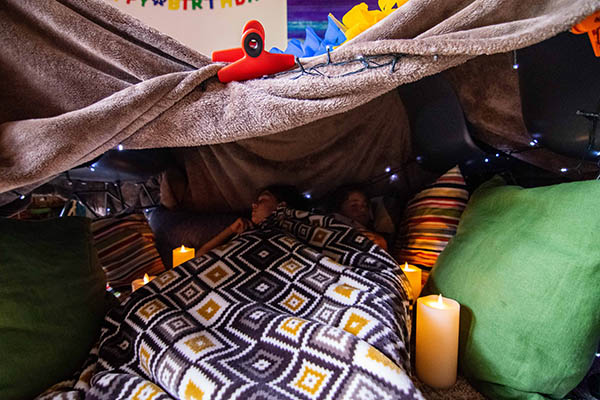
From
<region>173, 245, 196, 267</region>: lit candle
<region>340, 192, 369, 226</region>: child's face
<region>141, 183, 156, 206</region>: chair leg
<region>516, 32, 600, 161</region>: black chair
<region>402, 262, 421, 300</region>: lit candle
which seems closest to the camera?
<region>516, 32, 600, 161</region>: black chair

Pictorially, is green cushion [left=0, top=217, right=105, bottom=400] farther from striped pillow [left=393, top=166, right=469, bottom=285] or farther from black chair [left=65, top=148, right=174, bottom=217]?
striped pillow [left=393, top=166, right=469, bottom=285]

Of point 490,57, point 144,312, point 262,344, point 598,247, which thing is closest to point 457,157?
point 490,57

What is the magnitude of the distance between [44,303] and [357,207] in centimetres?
85

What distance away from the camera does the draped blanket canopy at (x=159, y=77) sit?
0.56 m

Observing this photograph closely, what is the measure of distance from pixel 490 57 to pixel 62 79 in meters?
0.98

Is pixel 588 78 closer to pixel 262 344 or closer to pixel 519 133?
pixel 519 133

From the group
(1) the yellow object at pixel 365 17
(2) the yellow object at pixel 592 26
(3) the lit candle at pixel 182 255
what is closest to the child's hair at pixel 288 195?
(3) the lit candle at pixel 182 255

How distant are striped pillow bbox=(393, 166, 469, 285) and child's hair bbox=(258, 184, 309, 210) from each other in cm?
38

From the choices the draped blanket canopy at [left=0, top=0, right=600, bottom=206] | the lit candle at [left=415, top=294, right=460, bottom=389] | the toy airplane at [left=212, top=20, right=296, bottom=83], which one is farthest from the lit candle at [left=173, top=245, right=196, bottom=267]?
the lit candle at [left=415, top=294, right=460, bottom=389]

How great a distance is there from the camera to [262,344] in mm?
662

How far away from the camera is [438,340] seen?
2.28 ft

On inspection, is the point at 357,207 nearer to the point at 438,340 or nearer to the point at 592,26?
the point at 438,340

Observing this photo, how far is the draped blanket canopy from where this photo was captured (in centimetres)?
56

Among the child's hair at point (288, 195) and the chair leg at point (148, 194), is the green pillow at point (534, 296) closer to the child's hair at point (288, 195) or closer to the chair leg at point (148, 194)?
the child's hair at point (288, 195)
